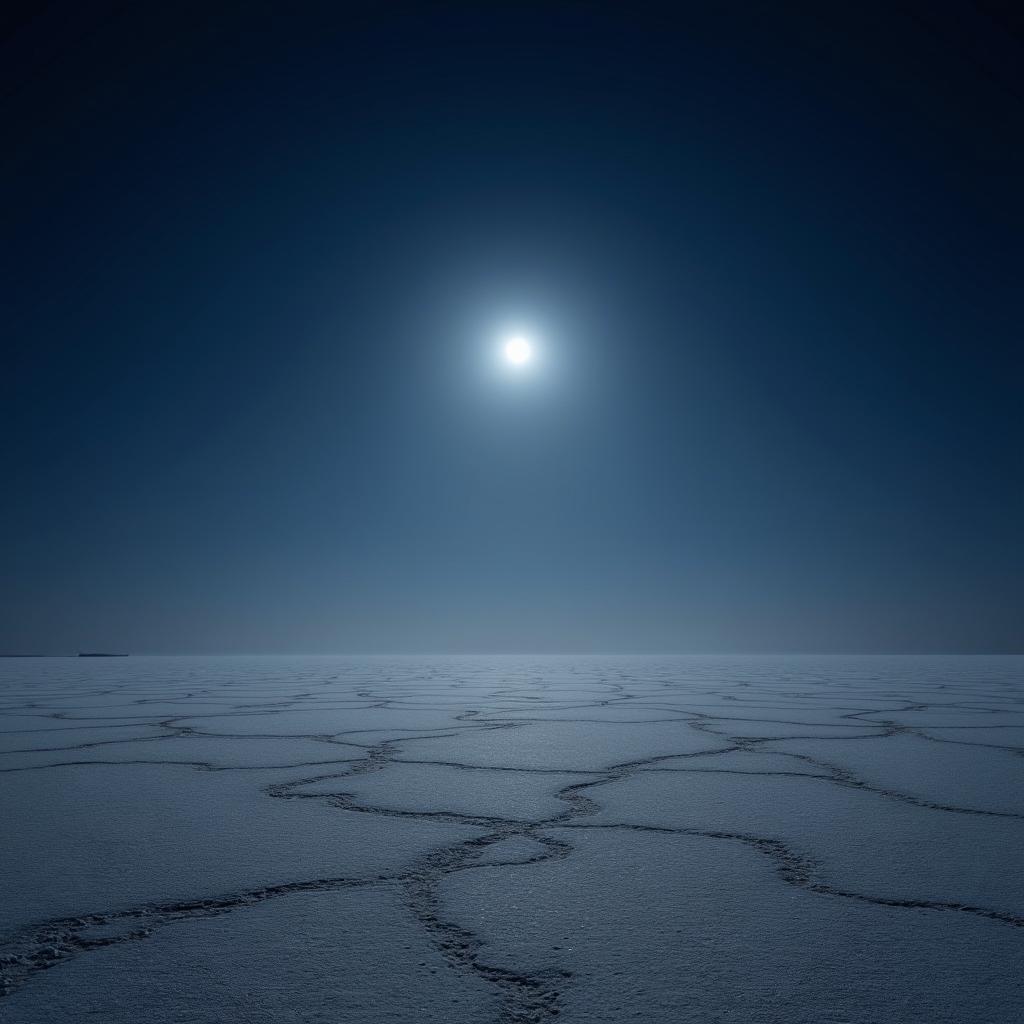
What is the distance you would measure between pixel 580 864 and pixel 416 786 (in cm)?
54

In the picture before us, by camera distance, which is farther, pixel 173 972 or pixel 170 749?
pixel 170 749

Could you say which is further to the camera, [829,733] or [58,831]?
[829,733]

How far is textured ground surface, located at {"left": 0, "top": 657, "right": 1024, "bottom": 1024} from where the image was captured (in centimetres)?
56

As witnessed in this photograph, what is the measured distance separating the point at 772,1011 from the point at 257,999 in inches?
17.5

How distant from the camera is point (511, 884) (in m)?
0.80

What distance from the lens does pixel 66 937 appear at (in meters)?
0.66

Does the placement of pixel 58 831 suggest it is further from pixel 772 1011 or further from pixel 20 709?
pixel 20 709

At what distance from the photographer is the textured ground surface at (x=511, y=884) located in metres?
0.56

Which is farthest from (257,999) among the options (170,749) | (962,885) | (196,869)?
(170,749)

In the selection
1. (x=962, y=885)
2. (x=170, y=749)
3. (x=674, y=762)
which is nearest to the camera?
(x=962, y=885)

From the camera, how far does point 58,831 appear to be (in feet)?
3.34

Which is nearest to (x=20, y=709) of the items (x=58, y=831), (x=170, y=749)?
(x=170, y=749)

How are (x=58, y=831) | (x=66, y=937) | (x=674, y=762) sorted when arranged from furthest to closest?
(x=674, y=762) → (x=58, y=831) → (x=66, y=937)

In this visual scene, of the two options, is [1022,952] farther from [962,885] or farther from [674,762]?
[674,762]
